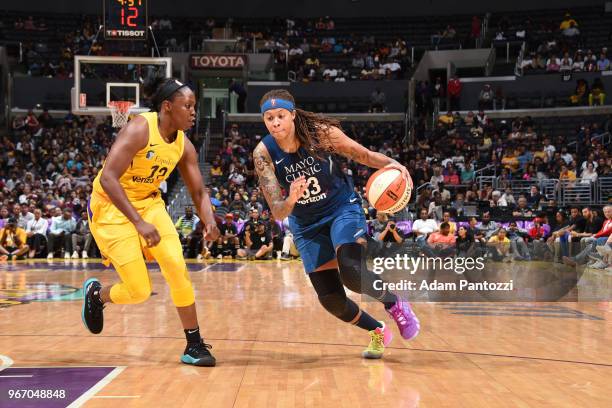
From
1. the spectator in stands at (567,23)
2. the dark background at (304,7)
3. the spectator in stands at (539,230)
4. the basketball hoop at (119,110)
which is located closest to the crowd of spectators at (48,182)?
the basketball hoop at (119,110)

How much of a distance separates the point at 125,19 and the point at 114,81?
8.13ft

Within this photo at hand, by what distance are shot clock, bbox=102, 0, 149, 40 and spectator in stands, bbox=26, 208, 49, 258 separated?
4.97 metres

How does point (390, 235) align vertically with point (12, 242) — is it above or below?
above

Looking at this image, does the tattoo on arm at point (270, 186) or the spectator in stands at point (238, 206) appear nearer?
the tattoo on arm at point (270, 186)

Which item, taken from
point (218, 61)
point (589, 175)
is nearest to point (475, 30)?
point (218, 61)

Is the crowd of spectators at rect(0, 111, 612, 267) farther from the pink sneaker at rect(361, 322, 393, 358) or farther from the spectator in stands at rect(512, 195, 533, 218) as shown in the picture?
the pink sneaker at rect(361, 322, 393, 358)

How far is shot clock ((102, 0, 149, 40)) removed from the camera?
60.7 feet

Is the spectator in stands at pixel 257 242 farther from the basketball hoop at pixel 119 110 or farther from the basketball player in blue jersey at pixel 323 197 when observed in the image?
the basketball player in blue jersey at pixel 323 197

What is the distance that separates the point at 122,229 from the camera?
5.40m

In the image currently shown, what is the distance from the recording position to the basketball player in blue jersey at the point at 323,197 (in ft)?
18.1

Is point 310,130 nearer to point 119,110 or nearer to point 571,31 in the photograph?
point 119,110

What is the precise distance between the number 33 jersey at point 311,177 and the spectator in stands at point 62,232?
14.4 m

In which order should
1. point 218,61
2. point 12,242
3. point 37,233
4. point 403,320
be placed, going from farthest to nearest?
point 218,61 → point 37,233 → point 12,242 → point 403,320

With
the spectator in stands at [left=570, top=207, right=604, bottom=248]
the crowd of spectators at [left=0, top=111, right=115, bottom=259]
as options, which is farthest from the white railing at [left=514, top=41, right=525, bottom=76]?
the crowd of spectators at [left=0, top=111, right=115, bottom=259]
